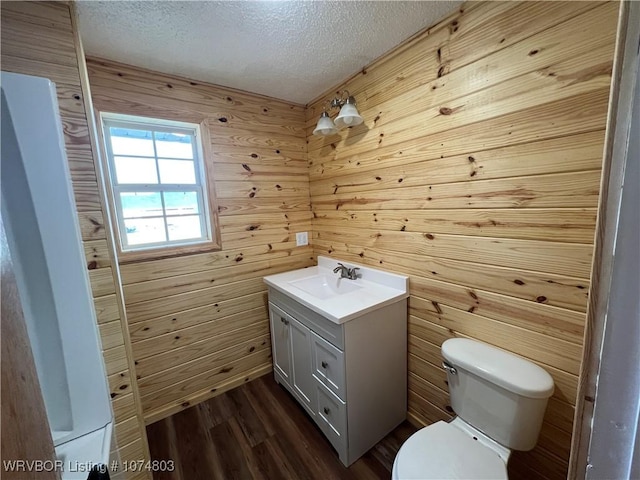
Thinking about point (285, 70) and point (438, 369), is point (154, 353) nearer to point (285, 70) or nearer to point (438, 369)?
point (438, 369)

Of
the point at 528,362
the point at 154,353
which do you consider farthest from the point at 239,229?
the point at 528,362

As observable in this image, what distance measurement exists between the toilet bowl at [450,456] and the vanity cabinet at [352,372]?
1.25ft

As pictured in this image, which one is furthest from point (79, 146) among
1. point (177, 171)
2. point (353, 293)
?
point (353, 293)

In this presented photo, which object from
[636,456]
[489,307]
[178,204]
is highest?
[178,204]

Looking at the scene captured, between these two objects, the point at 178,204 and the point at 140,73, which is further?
the point at 178,204

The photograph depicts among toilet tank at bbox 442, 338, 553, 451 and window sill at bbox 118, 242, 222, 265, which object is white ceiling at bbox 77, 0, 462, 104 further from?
toilet tank at bbox 442, 338, 553, 451

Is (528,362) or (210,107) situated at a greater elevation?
(210,107)

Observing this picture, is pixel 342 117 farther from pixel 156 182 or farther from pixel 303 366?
pixel 303 366

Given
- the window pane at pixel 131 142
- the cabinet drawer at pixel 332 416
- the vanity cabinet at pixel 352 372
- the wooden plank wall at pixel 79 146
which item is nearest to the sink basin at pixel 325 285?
the vanity cabinet at pixel 352 372

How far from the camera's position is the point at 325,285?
6.69ft

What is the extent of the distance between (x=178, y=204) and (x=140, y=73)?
803 mm

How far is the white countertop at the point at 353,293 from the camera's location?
1.35m

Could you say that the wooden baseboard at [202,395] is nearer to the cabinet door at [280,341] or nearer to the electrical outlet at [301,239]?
the cabinet door at [280,341]

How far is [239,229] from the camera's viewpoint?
6.42ft
